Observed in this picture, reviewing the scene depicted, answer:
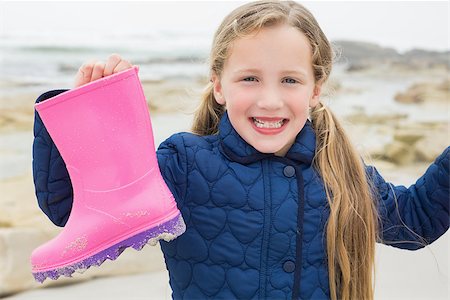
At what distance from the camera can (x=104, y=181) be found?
1.27 meters

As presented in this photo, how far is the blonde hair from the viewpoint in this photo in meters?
1.44

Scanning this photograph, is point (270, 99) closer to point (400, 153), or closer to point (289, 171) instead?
point (289, 171)

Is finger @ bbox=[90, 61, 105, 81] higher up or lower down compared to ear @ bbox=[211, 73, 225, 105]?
higher up

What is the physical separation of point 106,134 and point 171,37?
145 inches

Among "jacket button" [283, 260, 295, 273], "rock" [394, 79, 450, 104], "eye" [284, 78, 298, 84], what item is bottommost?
"rock" [394, 79, 450, 104]

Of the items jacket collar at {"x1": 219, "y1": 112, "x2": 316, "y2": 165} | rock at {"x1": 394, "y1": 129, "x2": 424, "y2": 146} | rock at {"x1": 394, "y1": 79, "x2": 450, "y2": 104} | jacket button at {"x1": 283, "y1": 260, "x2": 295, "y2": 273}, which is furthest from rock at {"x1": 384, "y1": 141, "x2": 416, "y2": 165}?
jacket button at {"x1": 283, "y1": 260, "x2": 295, "y2": 273}

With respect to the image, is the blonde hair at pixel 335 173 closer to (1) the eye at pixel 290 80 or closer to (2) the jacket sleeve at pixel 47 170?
(1) the eye at pixel 290 80

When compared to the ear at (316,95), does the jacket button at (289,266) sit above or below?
below

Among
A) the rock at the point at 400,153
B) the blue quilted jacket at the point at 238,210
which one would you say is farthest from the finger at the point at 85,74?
the rock at the point at 400,153

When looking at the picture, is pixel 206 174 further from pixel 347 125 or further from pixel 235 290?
pixel 347 125

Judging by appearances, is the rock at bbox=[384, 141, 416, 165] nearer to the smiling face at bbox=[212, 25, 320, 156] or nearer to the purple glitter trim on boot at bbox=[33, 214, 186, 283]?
the smiling face at bbox=[212, 25, 320, 156]

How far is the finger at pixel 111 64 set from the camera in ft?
4.28

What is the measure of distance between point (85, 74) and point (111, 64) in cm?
6

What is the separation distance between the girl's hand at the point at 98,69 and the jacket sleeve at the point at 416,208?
2.13 ft
